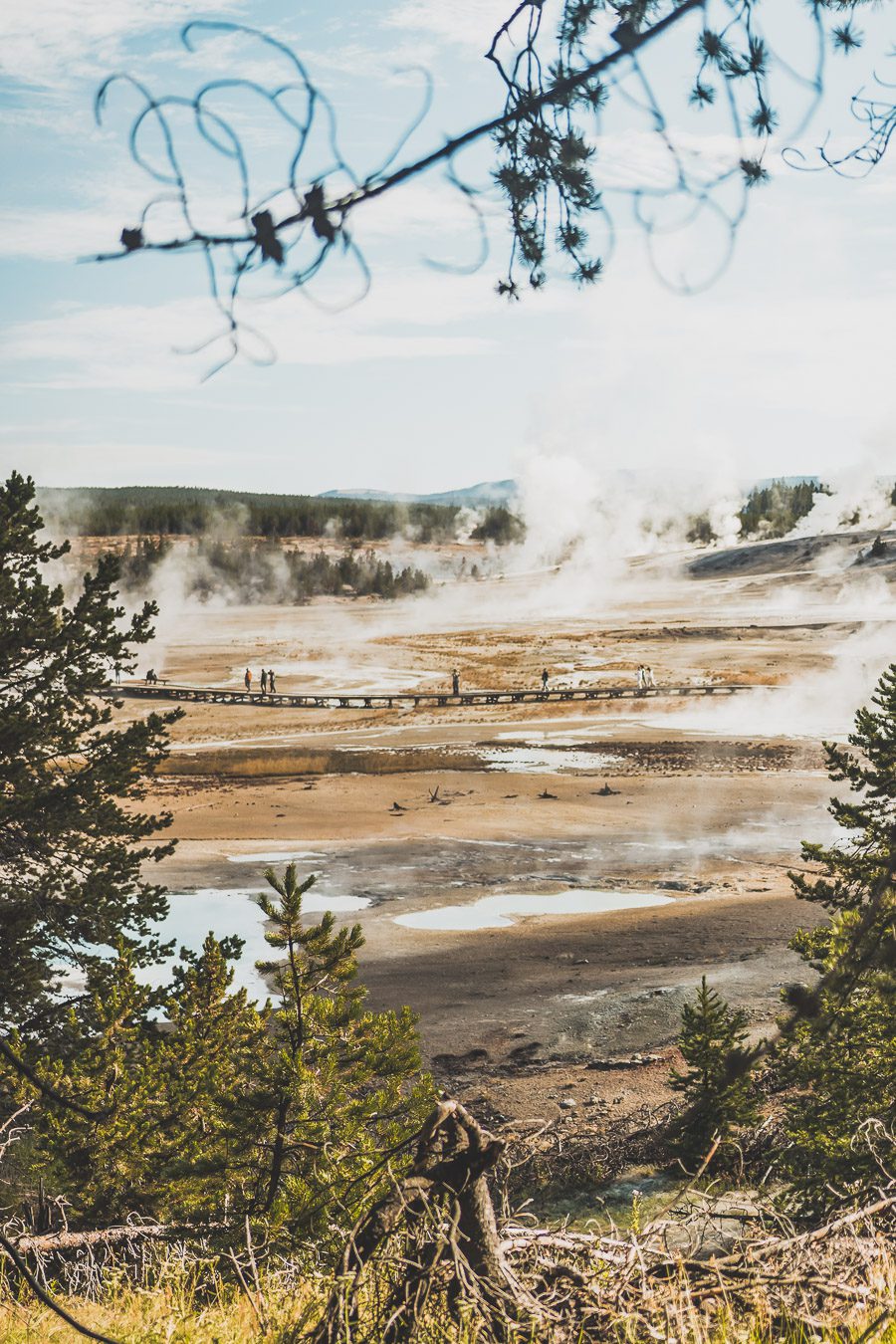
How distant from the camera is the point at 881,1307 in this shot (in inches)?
108

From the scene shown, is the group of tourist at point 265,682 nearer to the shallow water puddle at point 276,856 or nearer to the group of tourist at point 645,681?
the group of tourist at point 645,681

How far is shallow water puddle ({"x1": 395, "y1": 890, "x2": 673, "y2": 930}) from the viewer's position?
2172cm

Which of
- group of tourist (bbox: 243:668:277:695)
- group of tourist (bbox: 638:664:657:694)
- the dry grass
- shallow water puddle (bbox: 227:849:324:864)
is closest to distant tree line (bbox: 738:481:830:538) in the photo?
group of tourist (bbox: 638:664:657:694)

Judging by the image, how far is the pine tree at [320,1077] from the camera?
6.30 meters

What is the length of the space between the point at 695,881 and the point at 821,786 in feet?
36.8

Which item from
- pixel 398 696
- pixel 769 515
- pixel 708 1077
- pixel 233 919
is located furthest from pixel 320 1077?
pixel 769 515

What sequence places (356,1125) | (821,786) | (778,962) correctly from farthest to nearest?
(821,786) < (778,962) < (356,1125)

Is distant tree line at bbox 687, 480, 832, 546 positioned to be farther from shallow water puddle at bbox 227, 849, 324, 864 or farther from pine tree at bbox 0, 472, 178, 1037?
pine tree at bbox 0, 472, 178, 1037

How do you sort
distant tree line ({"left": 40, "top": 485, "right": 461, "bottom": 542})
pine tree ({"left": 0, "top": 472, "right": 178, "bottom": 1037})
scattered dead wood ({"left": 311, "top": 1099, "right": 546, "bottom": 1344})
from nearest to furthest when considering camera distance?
scattered dead wood ({"left": 311, "top": 1099, "right": 546, "bottom": 1344}) → pine tree ({"left": 0, "top": 472, "right": 178, "bottom": 1037}) → distant tree line ({"left": 40, "top": 485, "right": 461, "bottom": 542})

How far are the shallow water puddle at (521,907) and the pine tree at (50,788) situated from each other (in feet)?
35.0

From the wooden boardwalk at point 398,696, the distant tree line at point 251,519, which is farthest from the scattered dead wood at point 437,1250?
the distant tree line at point 251,519

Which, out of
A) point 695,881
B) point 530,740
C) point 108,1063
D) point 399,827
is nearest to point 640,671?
point 530,740

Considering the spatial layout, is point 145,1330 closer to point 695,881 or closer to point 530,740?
point 695,881

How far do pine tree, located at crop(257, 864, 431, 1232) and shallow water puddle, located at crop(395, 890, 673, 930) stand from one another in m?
14.1
